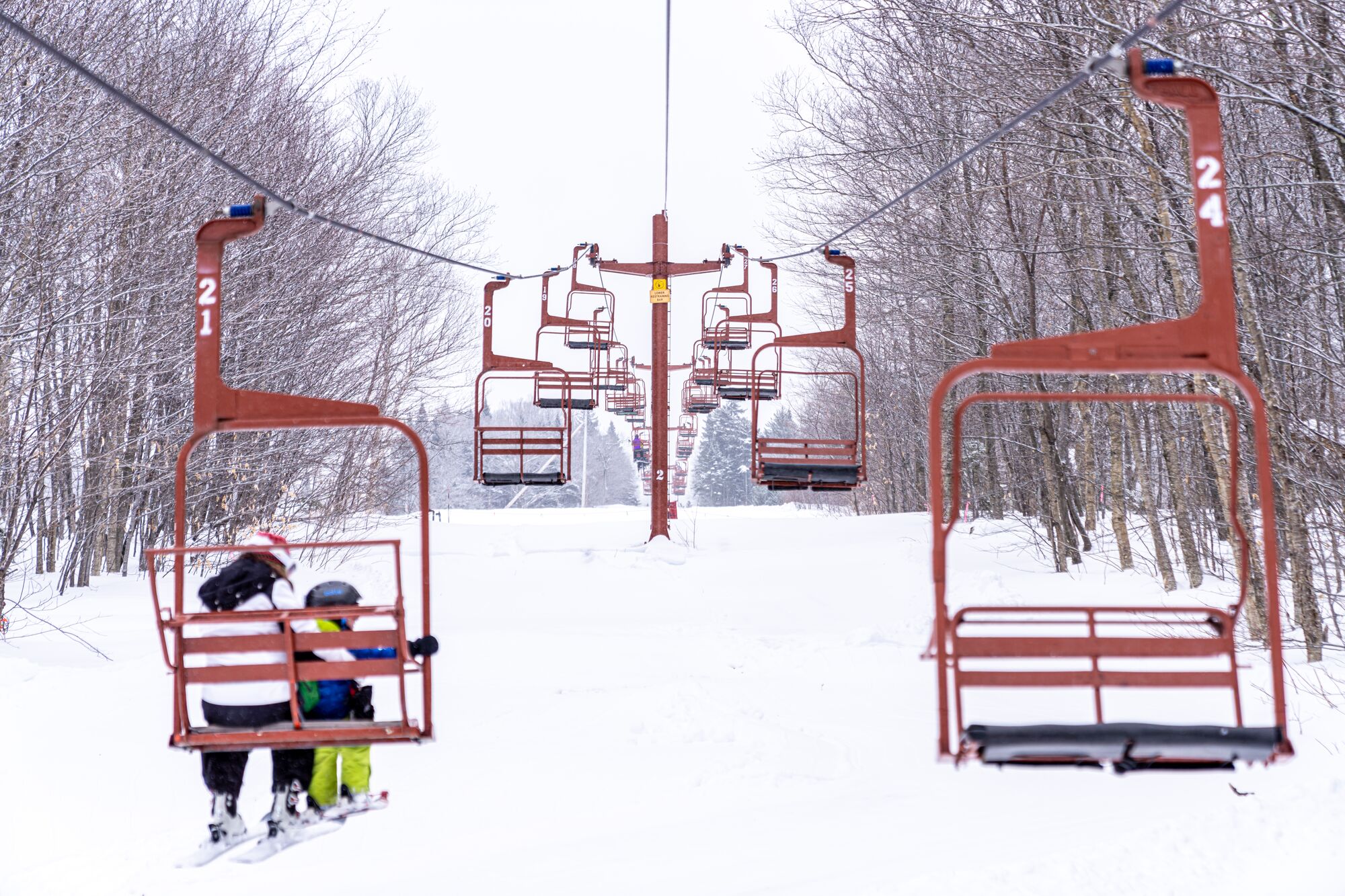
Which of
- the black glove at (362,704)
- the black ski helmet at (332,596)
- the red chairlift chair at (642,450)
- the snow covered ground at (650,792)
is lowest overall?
the snow covered ground at (650,792)

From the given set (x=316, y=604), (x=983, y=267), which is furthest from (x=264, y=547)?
(x=983, y=267)

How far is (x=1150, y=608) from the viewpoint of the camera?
322cm

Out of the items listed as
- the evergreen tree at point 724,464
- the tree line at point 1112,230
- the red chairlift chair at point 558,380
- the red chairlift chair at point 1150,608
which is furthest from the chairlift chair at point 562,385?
the evergreen tree at point 724,464

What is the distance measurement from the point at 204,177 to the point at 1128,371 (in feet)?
38.0

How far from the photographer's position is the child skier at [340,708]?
3.97 m

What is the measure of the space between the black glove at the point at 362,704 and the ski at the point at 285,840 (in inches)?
24.8

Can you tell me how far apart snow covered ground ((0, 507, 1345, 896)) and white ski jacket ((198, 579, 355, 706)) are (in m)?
1.36

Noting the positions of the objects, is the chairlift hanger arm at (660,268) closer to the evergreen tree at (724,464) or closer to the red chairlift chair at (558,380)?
the red chairlift chair at (558,380)

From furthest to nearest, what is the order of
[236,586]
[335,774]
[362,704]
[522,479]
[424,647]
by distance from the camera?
[522,479]
[335,774]
[362,704]
[236,586]
[424,647]

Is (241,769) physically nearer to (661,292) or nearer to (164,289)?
(164,289)

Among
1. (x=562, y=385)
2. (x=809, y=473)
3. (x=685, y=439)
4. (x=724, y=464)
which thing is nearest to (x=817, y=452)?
(x=809, y=473)

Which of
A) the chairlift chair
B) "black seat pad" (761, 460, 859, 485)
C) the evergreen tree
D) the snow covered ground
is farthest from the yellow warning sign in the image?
the evergreen tree

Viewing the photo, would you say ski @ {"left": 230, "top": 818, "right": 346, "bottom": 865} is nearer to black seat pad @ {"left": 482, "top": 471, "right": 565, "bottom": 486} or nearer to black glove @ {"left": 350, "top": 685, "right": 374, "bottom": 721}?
black glove @ {"left": 350, "top": 685, "right": 374, "bottom": 721}

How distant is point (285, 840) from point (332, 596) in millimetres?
1463
